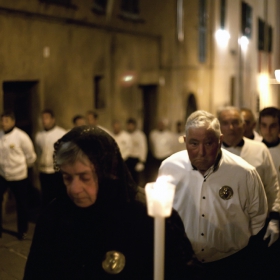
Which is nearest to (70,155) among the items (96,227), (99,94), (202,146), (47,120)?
(96,227)

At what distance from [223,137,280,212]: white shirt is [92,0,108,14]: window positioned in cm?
783

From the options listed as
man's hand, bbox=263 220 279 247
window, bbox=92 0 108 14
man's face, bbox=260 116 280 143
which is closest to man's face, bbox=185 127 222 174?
man's hand, bbox=263 220 279 247

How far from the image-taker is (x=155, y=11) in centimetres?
1559

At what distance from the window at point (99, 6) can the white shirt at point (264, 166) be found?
783cm

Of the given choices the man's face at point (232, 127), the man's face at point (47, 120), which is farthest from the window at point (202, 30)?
the man's face at point (232, 127)

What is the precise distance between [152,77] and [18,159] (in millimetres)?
7860

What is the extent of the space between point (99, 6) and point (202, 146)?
917 centimetres

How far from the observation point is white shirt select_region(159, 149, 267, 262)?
3.56 meters

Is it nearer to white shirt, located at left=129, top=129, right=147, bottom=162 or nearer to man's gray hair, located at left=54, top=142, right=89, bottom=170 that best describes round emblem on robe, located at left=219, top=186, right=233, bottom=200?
man's gray hair, located at left=54, top=142, right=89, bottom=170

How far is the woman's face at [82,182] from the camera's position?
2164mm

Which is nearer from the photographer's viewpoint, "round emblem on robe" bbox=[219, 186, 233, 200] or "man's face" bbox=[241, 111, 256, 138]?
"round emblem on robe" bbox=[219, 186, 233, 200]

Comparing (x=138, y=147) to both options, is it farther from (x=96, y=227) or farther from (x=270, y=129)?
Answer: (x=96, y=227)

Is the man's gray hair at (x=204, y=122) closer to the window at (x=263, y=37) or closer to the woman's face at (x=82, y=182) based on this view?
the woman's face at (x=82, y=182)

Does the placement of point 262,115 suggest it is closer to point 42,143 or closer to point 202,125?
point 202,125
